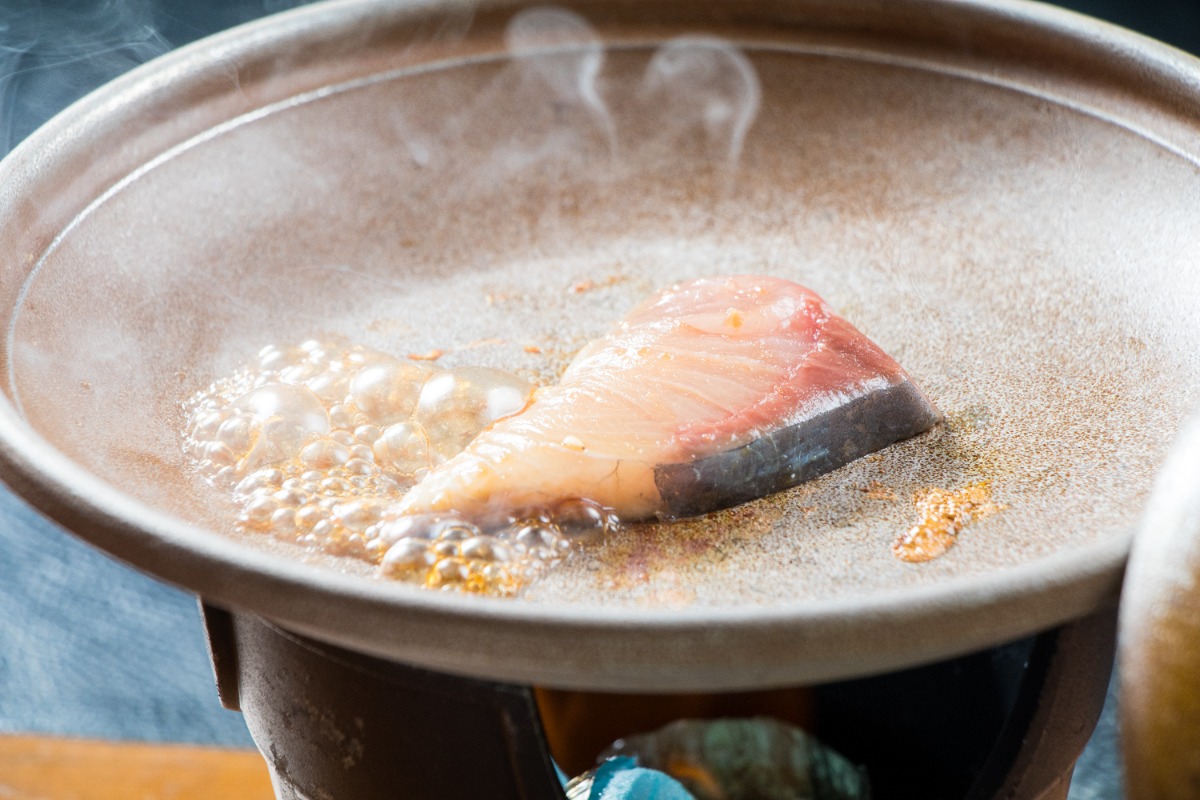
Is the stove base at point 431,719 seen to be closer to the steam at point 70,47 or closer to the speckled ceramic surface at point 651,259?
the speckled ceramic surface at point 651,259

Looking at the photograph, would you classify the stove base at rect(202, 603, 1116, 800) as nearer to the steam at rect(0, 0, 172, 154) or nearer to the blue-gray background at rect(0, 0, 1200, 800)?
the steam at rect(0, 0, 172, 154)

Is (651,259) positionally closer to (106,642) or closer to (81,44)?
(81,44)

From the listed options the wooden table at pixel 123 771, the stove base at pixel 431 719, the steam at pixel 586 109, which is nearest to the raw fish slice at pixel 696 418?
the stove base at pixel 431 719

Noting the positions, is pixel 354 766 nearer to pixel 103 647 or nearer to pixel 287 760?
pixel 287 760

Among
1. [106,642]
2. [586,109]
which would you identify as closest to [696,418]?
[586,109]

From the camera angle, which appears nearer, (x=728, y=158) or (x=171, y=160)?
(x=171, y=160)

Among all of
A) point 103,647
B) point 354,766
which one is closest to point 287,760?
point 354,766
